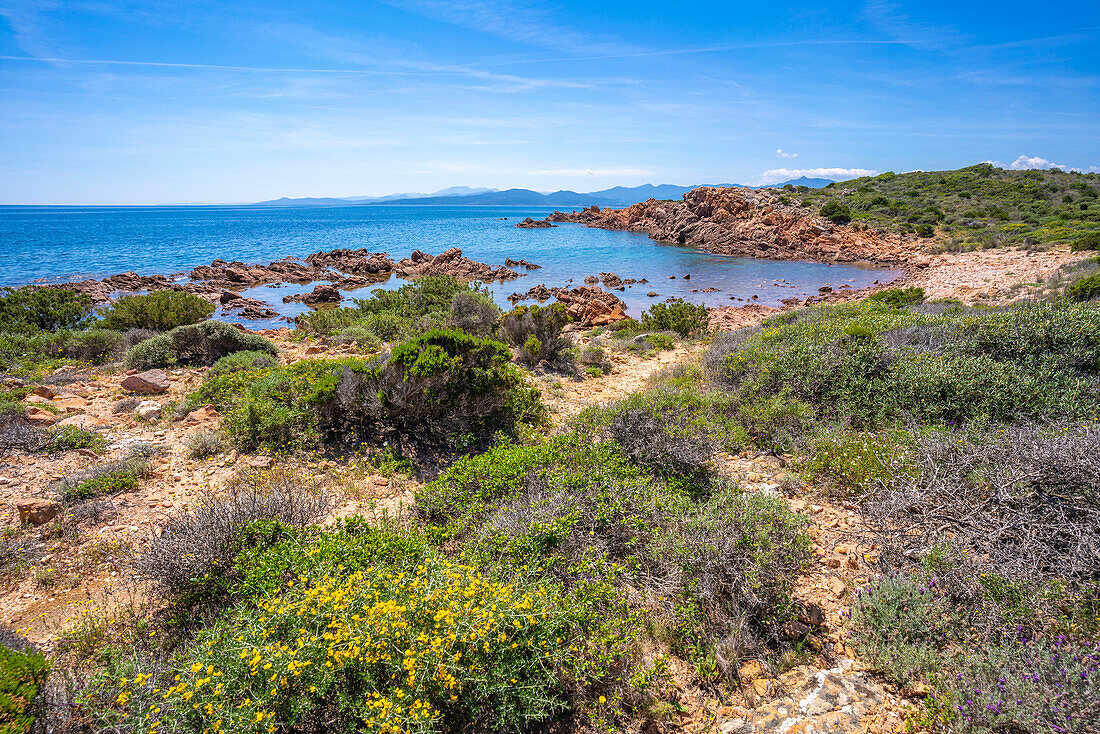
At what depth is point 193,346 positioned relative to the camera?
10484 millimetres

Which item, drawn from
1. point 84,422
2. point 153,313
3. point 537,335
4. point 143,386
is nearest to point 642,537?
point 537,335

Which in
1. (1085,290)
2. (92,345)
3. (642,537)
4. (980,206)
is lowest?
(642,537)

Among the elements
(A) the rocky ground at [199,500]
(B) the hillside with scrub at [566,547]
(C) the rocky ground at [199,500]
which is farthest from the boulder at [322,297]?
(B) the hillside with scrub at [566,547]

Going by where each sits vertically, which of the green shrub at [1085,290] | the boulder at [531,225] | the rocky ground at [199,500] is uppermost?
the boulder at [531,225]

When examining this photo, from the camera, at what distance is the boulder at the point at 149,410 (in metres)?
6.97

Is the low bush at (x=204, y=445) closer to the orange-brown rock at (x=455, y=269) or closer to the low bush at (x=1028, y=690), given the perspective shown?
the low bush at (x=1028, y=690)

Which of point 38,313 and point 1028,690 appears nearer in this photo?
point 1028,690

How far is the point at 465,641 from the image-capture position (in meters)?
2.69

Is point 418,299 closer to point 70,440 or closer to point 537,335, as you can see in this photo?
point 537,335

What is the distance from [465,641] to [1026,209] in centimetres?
5526

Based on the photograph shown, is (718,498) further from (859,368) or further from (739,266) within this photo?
(739,266)

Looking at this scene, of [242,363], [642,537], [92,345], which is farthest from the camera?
[92,345]

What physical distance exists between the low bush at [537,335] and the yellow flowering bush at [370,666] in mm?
7824

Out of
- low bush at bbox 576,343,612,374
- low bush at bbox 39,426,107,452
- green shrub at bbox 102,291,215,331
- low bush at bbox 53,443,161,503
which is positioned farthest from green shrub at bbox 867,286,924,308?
green shrub at bbox 102,291,215,331
